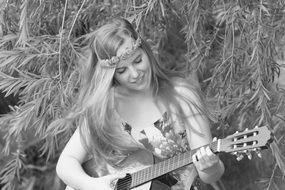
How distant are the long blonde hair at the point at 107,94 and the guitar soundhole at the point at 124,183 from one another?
0.32ft

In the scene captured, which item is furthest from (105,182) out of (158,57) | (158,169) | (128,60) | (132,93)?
(158,57)

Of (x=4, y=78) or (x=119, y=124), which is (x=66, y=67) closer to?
(x=4, y=78)

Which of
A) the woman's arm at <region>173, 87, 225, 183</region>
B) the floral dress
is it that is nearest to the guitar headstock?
the woman's arm at <region>173, 87, 225, 183</region>

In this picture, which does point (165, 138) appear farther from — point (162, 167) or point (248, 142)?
point (248, 142)

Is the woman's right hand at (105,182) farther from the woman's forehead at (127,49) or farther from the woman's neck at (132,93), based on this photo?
the woman's forehead at (127,49)

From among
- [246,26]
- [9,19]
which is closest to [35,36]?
[9,19]

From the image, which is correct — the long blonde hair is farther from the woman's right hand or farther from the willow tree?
the willow tree

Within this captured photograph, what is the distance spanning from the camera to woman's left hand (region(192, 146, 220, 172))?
2436mm

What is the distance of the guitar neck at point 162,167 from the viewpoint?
2.54 metres

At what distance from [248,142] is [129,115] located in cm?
62

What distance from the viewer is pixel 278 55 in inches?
130

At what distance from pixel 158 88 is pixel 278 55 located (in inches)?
29.7

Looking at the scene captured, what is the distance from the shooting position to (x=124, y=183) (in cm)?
280

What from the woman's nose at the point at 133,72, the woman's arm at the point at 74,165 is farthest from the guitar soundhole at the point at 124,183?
the woman's nose at the point at 133,72
